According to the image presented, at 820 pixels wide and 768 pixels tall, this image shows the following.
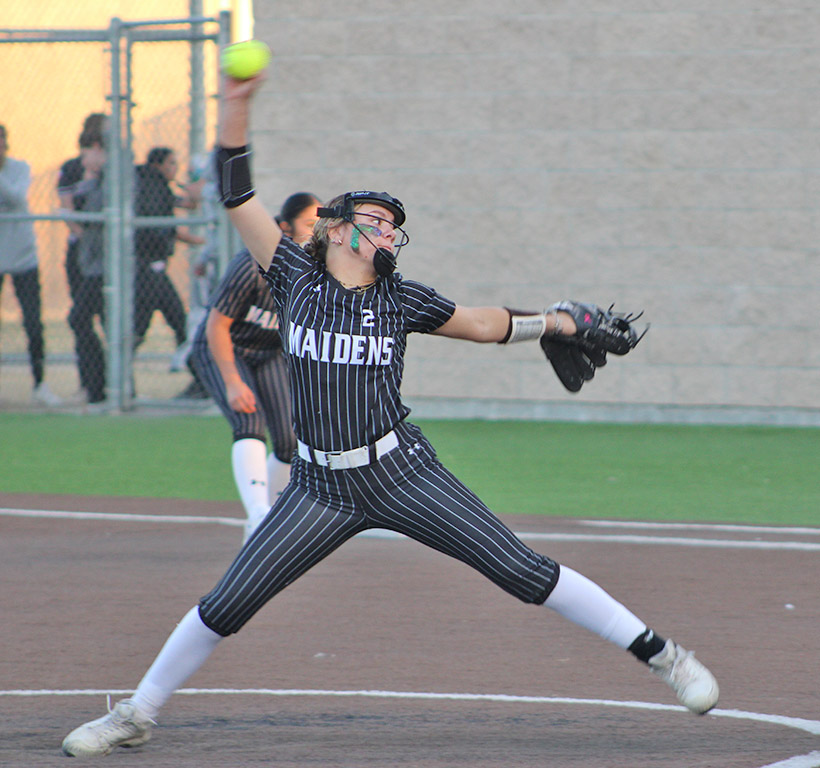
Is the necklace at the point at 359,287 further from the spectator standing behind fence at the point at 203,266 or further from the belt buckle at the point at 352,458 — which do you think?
the spectator standing behind fence at the point at 203,266

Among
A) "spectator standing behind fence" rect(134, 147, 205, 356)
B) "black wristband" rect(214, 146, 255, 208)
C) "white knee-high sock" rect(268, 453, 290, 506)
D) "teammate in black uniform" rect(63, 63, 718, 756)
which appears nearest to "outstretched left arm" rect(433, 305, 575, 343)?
"teammate in black uniform" rect(63, 63, 718, 756)

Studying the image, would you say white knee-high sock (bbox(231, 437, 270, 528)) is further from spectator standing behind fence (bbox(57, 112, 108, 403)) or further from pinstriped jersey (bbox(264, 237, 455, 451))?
spectator standing behind fence (bbox(57, 112, 108, 403))

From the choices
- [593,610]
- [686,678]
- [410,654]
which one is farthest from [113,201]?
[686,678]

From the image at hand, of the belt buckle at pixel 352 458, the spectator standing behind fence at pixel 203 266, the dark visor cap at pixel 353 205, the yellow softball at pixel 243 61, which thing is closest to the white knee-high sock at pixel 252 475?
the belt buckle at pixel 352 458

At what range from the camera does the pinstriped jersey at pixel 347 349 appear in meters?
4.50

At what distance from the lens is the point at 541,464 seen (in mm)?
11117

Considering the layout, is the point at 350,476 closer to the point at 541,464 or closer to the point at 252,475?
the point at 252,475

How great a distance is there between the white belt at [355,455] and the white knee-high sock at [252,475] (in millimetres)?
2762

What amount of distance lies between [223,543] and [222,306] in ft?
5.00

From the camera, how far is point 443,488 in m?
4.57

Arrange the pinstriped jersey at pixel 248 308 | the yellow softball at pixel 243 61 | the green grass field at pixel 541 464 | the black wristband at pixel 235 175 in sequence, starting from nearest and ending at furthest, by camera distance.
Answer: the yellow softball at pixel 243 61 < the black wristband at pixel 235 175 < the pinstriped jersey at pixel 248 308 < the green grass field at pixel 541 464

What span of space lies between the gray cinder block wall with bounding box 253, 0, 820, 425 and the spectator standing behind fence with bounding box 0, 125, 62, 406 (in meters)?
2.62

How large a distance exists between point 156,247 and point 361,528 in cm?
1010

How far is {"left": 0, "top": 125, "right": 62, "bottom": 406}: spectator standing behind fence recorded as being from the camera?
14.2 m
